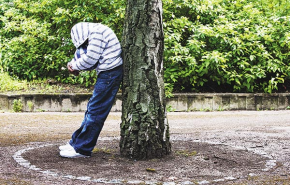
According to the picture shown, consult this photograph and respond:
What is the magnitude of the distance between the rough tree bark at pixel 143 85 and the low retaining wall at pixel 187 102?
17.7 feet

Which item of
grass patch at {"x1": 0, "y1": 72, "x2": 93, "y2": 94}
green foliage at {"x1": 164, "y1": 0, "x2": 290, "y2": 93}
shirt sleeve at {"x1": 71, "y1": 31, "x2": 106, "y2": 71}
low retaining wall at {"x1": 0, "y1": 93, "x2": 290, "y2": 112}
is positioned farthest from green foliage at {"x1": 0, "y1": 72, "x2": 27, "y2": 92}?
shirt sleeve at {"x1": 71, "y1": 31, "x2": 106, "y2": 71}

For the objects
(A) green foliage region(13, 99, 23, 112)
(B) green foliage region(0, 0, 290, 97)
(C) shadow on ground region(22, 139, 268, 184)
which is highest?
(B) green foliage region(0, 0, 290, 97)

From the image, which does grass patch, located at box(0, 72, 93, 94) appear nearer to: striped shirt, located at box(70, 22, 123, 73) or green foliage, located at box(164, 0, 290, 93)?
green foliage, located at box(164, 0, 290, 93)

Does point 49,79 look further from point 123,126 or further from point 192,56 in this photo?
point 123,126

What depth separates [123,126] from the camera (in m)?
4.48

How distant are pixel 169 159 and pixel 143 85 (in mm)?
775

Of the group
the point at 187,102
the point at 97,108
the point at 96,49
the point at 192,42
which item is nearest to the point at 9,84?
the point at 187,102

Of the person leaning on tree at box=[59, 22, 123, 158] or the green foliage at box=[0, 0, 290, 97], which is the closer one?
the person leaning on tree at box=[59, 22, 123, 158]

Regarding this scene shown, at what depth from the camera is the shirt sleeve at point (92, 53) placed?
4234mm

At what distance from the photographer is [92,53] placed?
13.9 ft

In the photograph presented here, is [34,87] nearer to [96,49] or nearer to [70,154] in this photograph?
[70,154]

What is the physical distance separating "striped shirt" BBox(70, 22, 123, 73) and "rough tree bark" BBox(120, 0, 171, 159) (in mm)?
144

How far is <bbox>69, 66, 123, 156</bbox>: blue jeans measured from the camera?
14.3 feet

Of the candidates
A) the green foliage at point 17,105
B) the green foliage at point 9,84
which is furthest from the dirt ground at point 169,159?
the green foliage at point 9,84
